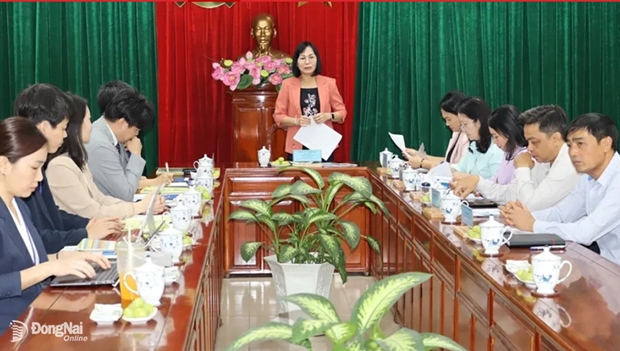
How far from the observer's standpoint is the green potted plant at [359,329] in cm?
131

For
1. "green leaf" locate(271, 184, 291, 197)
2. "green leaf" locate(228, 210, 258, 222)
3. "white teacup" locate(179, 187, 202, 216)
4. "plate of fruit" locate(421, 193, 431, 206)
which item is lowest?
"green leaf" locate(228, 210, 258, 222)

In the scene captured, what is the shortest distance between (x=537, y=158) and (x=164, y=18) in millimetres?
4374

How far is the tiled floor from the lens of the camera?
160 inches

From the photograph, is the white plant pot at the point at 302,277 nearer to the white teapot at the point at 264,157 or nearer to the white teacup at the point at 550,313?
the white teapot at the point at 264,157

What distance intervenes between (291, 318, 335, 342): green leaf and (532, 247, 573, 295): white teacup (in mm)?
1055

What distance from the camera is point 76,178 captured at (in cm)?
348

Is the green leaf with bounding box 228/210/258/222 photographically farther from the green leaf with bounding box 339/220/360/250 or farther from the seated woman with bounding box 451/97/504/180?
the seated woman with bounding box 451/97/504/180

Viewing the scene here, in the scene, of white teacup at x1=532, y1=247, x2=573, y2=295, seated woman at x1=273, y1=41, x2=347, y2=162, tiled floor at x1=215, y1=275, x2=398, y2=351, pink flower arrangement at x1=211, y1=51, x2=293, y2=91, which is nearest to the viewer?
white teacup at x1=532, y1=247, x2=573, y2=295

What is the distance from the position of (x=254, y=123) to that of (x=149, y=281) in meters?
4.40

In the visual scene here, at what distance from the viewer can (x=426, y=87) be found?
7477 mm

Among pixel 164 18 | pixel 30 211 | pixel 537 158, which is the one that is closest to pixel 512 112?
pixel 537 158

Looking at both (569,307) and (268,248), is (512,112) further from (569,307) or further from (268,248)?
(569,307)

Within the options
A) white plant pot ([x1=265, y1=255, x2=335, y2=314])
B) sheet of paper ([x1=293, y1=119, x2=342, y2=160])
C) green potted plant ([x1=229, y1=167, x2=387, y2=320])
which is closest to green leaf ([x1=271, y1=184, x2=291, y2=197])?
green potted plant ([x1=229, y1=167, x2=387, y2=320])

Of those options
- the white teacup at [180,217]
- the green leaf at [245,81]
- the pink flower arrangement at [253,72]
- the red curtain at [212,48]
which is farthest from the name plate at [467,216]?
the red curtain at [212,48]
